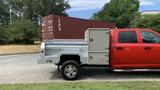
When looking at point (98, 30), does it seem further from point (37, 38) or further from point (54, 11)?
point (54, 11)

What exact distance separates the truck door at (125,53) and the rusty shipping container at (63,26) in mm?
8812

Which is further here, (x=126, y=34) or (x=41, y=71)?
(x=41, y=71)

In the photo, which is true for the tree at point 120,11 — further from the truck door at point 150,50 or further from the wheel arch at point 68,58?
the wheel arch at point 68,58

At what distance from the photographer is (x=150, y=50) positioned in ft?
47.5

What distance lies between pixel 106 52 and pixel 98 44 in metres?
0.40

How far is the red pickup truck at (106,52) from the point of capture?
47.1 ft

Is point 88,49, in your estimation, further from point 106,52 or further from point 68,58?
point 68,58

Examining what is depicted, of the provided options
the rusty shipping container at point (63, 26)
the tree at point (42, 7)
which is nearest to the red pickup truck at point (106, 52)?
the rusty shipping container at point (63, 26)

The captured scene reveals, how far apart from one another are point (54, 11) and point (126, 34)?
7643 centimetres

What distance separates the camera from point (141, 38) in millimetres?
14648

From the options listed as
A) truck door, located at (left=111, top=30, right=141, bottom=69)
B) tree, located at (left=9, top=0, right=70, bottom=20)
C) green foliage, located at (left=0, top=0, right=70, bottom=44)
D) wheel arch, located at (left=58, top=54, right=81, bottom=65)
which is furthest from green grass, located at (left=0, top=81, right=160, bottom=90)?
tree, located at (left=9, top=0, right=70, bottom=20)

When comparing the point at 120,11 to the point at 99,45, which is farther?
the point at 120,11

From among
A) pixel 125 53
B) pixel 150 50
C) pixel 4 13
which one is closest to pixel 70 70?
pixel 125 53

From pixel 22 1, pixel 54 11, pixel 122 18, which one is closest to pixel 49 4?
pixel 54 11
